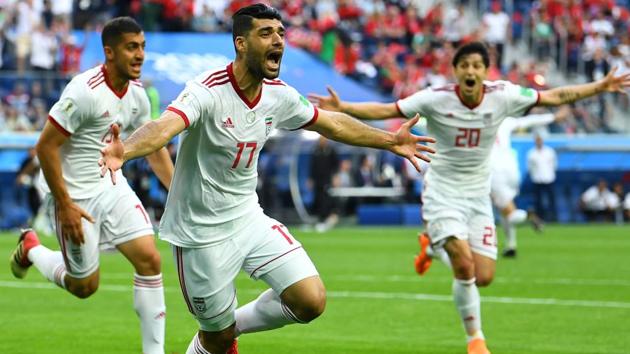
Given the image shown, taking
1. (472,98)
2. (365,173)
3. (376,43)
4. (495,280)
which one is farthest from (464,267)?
(376,43)

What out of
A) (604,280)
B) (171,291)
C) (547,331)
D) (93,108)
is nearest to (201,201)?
(93,108)

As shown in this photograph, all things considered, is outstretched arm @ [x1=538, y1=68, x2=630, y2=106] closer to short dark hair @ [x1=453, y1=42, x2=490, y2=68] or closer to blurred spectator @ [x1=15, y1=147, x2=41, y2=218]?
short dark hair @ [x1=453, y1=42, x2=490, y2=68]

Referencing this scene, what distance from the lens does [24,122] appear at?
28312 millimetres

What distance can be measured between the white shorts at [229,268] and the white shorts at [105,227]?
1.75 meters

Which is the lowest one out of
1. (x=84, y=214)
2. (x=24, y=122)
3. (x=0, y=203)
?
(x=0, y=203)

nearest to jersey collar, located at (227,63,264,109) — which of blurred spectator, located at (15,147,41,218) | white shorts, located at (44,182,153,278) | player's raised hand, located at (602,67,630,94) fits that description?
white shorts, located at (44,182,153,278)

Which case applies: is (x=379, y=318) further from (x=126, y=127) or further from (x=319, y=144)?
(x=319, y=144)

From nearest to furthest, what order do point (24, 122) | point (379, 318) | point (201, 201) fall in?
point (201, 201) < point (379, 318) < point (24, 122)

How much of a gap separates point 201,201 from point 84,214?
3.42ft

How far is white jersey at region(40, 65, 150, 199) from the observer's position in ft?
32.4

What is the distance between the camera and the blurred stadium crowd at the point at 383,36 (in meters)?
30.0

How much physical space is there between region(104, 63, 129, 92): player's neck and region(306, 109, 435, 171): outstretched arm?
2311 millimetres

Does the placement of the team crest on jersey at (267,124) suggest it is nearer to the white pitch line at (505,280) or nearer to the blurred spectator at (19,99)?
the white pitch line at (505,280)

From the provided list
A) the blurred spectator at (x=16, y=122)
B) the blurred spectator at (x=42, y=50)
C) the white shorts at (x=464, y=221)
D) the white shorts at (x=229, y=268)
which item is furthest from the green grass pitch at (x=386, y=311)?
the blurred spectator at (x=42, y=50)
